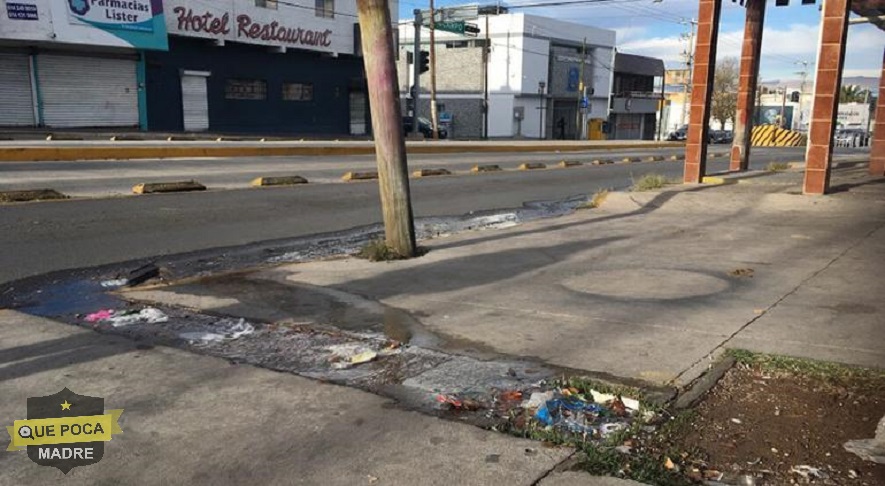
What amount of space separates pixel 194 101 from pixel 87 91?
16.7 ft

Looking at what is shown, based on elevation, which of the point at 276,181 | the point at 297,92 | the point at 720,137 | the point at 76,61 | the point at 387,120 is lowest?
the point at 720,137

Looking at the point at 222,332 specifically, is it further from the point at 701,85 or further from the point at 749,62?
the point at 749,62

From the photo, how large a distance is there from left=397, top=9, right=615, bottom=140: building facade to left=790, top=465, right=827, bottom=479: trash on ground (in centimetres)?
5142

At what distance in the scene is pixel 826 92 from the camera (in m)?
13.6

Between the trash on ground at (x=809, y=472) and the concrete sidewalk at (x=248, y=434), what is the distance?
81 centimetres

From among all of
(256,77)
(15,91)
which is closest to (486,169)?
(15,91)

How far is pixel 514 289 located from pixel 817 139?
9.79 metres

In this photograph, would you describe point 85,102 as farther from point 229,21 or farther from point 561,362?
point 561,362

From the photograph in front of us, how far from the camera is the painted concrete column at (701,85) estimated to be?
15.6 m

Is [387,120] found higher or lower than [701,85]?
lower

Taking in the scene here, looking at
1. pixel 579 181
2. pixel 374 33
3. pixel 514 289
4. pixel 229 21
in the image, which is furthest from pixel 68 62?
pixel 514 289

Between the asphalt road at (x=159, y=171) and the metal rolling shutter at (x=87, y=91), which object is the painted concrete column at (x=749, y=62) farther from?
the metal rolling shutter at (x=87, y=91)

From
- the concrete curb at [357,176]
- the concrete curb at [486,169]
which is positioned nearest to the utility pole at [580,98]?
the concrete curb at [486,169]

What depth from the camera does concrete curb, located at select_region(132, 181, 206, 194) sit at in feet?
43.6
